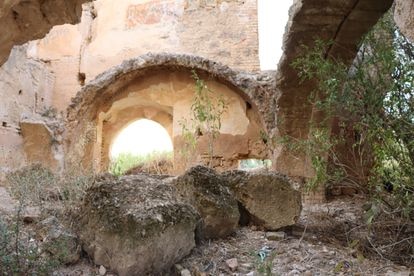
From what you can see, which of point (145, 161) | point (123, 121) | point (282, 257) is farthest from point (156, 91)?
point (282, 257)

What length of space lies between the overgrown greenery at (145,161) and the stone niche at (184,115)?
2.06 feet

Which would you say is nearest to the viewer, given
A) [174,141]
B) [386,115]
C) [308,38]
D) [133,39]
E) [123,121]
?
[386,115]

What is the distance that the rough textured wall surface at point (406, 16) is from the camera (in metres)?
2.38

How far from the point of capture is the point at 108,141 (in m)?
10.5

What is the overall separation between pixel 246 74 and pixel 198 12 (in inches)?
136

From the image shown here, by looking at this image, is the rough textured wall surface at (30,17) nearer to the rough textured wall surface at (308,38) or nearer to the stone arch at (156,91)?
the rough textured wall surface at (308,38)

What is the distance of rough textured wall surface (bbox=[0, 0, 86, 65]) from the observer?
9.00 ft

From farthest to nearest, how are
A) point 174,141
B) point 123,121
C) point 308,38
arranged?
1. point 123,121
2. point 174,141
3. point 308,38

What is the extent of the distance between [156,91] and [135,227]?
575 centimetres

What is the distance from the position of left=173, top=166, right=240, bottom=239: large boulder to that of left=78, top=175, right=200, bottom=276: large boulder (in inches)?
11.8

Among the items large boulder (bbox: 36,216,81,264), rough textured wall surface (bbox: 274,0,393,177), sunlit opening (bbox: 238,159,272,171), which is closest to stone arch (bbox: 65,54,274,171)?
sunlit opening (bbox: 238,159,272,171)

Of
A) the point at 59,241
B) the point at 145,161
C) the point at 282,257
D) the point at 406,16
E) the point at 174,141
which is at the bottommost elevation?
the point at 282,257

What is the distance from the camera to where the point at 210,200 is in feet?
12.7

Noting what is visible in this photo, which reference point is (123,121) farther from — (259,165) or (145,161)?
(259,165)
